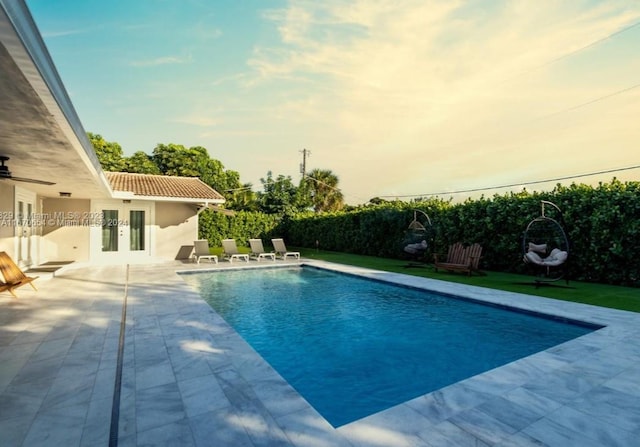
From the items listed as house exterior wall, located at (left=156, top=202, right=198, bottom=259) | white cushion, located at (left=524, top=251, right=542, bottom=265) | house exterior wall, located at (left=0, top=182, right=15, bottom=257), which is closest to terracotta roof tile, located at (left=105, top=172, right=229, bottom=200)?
house exterior wall, located at (left=156, top=202, right=198, bottom=259)

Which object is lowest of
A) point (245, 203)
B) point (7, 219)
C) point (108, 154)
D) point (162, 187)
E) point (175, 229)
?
point (175, 229)

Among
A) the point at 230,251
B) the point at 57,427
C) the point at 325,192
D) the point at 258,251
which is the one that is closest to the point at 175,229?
the point at 230,251

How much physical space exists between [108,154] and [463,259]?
41.3 meters

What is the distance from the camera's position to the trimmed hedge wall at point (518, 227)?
10.0 meters

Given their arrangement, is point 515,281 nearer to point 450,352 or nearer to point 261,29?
point 450,352

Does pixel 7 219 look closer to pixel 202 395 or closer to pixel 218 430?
pixel 202 395

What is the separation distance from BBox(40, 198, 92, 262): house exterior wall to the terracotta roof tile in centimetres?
179

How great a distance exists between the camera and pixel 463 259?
12.9 meters

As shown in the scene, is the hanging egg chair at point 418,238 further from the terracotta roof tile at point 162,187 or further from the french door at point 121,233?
the french door at point 121,233

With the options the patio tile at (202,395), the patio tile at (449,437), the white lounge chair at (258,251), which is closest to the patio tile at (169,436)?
the patio tile at (202,395)

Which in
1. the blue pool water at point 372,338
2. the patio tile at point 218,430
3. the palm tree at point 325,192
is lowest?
the blue pool water at point 372,338

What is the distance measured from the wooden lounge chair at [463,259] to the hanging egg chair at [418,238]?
5.51 feet

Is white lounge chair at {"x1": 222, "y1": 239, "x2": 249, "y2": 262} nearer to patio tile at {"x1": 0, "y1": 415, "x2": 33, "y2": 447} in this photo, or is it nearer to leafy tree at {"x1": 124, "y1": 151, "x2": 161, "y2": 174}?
patio tile at {"x1": 0, "y1": 415, "x2": 33, "y2": 447}

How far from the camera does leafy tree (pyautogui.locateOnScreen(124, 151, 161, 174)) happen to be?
41.5 m
